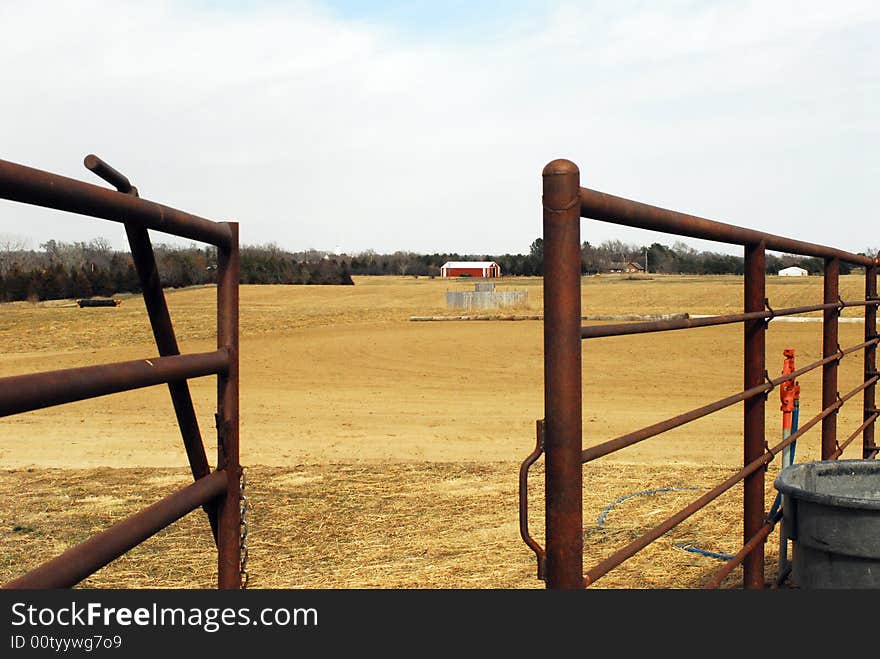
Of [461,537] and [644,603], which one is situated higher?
[644,603]

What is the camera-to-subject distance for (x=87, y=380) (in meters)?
1.57

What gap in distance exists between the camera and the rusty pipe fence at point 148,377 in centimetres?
145

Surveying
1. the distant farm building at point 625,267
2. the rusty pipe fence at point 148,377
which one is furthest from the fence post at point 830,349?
the distant farm building at point 625,267

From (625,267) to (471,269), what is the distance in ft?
65.3

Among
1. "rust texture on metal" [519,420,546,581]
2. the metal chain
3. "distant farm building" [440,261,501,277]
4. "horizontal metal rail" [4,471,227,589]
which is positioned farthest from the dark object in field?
"distant farm building" [440,261,501,277]

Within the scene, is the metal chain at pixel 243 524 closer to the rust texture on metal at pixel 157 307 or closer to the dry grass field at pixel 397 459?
the rust texture on metal at pixel 157 307

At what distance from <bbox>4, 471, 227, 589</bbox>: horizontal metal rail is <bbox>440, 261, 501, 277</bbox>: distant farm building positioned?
91.9 metres

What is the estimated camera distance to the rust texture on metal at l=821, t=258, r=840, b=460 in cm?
525

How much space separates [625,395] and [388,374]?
4500mm

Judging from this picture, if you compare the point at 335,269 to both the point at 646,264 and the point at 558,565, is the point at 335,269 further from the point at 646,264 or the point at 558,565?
the point at 558,565

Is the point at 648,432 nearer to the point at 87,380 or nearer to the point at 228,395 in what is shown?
the point at 228,395

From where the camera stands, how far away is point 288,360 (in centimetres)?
1923

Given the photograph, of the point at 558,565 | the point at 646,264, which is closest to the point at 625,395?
the point at 558,565

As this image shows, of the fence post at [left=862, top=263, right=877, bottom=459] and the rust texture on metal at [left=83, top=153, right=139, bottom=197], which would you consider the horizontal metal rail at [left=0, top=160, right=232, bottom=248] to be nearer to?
the rust texture on metal at [left=83, top=153, right=139, bottom=197]
